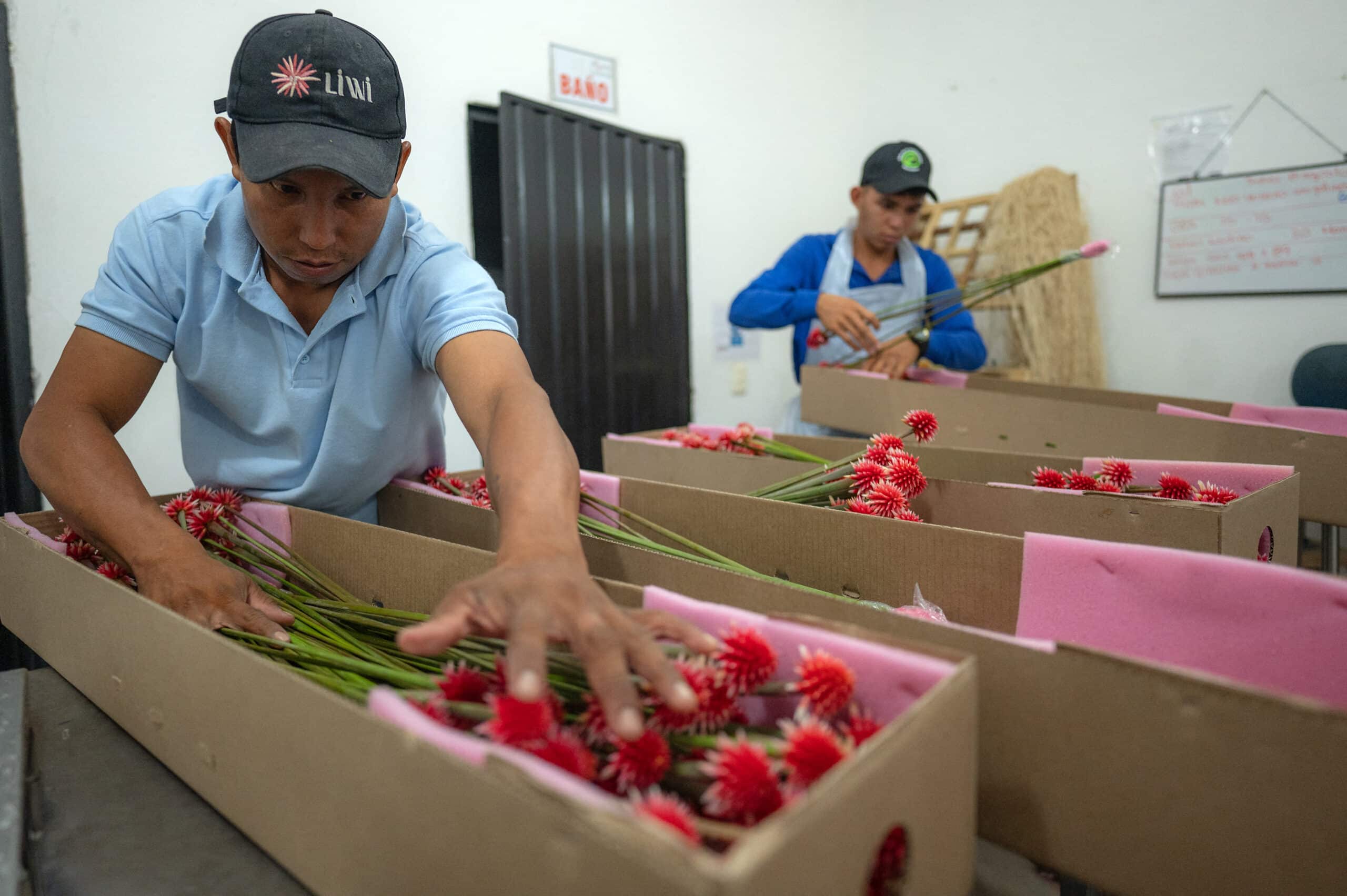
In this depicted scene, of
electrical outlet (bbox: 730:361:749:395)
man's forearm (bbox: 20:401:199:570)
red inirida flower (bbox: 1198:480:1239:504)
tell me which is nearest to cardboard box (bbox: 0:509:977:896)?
man's forearm (bbox: 20:401:199:570)

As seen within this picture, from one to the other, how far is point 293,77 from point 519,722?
2.25 feet

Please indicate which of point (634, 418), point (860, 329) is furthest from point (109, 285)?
point (634, 418)

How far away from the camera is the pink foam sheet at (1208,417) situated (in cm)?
132

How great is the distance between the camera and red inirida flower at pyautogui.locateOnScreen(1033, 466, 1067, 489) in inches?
41.5

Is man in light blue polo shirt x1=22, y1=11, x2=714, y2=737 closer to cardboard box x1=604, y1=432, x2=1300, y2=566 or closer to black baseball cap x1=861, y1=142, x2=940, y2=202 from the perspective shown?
cardboard box x1=604, y1=432, x2=1300, y2=566

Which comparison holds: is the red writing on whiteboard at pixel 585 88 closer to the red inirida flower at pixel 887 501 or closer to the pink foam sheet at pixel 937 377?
the pink foam sheet at pixel 937 377

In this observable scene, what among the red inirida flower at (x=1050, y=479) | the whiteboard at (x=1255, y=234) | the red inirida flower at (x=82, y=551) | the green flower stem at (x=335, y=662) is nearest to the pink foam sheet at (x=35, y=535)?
the red inirida flower at (x=82, y=551)

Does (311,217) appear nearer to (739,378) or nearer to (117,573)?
(117,573)

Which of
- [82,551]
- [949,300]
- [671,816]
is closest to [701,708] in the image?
[671,816]

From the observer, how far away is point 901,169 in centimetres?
221

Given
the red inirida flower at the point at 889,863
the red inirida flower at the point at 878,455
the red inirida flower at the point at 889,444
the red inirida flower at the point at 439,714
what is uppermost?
the red inirida flower at the point at 889,444

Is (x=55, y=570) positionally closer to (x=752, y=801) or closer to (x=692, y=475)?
(x=752, y=801)

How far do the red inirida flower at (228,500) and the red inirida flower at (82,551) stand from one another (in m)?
0.14

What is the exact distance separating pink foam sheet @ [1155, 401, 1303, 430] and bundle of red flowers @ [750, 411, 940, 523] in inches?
21.5
